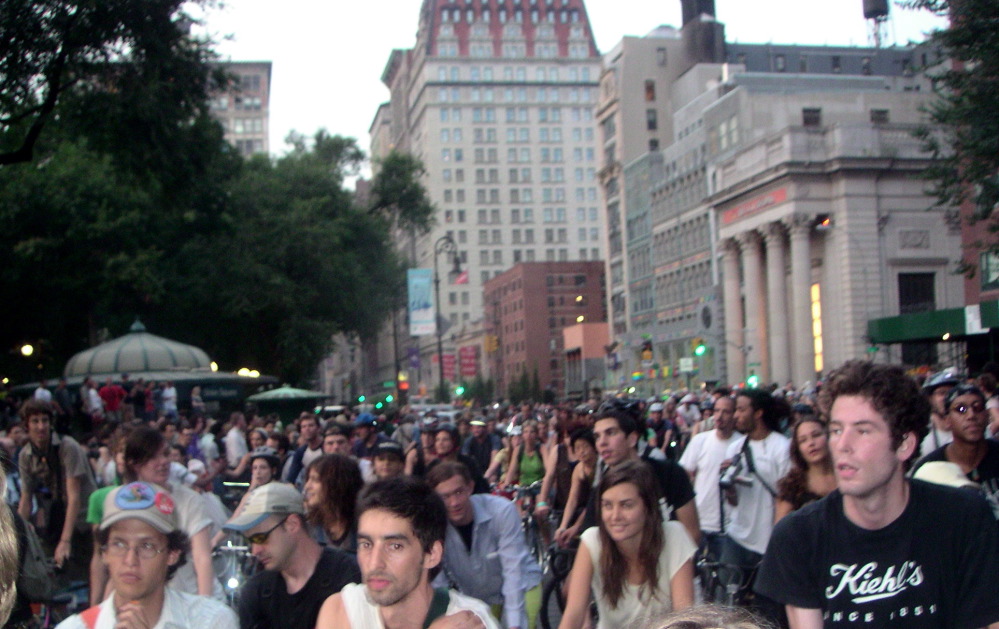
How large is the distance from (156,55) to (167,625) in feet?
55.9

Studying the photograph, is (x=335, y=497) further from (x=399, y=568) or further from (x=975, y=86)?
(x=975, y=86)

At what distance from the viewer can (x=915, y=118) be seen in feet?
272

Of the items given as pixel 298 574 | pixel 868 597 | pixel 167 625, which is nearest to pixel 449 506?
pixel 298 574

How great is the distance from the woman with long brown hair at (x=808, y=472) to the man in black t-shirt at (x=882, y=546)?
286cm

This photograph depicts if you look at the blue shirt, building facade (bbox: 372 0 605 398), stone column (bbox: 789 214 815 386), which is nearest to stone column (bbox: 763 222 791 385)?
stone column (bbox: 789 214 815 386)

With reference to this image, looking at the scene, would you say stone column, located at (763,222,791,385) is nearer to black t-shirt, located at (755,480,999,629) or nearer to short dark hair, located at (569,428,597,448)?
short dark hair, located at (569,428,597,448)

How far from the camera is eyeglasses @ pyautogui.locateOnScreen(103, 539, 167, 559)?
14.9 feet

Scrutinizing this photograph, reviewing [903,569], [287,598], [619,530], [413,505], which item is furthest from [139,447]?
[903,569]

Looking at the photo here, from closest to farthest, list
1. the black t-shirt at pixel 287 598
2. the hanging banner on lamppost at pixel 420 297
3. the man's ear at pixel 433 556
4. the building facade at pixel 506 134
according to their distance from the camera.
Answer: the man's ear at pixel 433 556 → the black t-shirt at pixel 287 598 → the hanging banner on lamppost at pixel 420 297 → the building facade at pixel 506 134

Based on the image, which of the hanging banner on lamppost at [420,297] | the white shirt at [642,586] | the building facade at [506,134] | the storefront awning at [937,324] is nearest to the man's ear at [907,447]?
the white shirt at [642,586]

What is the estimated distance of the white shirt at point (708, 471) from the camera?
29.7 feet

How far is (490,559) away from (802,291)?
6954 centimetres

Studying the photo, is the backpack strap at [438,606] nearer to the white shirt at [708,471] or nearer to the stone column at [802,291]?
the white shirt at [708,471]

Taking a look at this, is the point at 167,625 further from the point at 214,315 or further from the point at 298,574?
the point at 214,315
